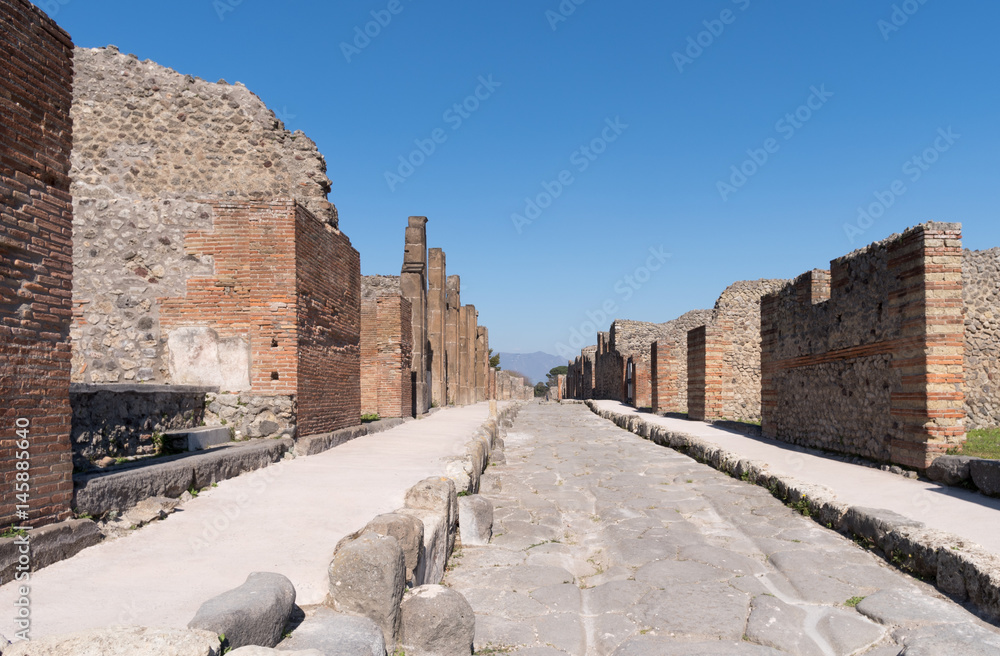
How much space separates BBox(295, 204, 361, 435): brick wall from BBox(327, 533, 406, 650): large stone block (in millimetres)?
5011

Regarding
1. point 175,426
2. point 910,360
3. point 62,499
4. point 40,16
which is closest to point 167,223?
point 175,426

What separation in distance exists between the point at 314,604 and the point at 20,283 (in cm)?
238

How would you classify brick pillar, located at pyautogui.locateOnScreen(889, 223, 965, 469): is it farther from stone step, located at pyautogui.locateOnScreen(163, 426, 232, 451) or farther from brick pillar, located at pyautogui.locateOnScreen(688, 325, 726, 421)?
brick pillar, located at pyautogui.locateOnScreen(688, 325, 726, 421)

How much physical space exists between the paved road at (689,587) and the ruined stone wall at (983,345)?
23.9 ft

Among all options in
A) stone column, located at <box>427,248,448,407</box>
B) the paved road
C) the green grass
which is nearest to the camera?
the paved road

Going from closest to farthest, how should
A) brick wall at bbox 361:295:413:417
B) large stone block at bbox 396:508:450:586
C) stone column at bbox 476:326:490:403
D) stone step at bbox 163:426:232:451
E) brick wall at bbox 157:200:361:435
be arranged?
large stone block at bbox 396:508:450:586, stone step at bbox 163:426:232:451, brick wall at bbox 157:200:361:435, brick wall at bbox 361:295:413:417, stone column at bbox 476:326:490:403

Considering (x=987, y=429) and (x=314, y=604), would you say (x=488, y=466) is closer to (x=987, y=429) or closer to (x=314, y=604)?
(x=314, y=604)

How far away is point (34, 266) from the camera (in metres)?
3.51

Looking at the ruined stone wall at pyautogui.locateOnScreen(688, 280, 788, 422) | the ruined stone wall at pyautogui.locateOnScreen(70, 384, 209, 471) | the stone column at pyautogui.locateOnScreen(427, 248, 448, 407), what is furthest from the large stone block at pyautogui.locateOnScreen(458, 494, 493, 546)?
the stone column at pyautogui.locateOnScreen(427, 248, 448, 407)

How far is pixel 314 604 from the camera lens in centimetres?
285

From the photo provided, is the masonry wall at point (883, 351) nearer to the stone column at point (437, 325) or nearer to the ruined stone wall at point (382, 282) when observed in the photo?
the stone column at point (437, 325)

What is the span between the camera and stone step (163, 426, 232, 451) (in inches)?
230

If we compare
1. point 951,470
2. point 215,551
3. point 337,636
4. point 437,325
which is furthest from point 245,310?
point 437,325

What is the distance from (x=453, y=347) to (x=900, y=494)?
818 inches
